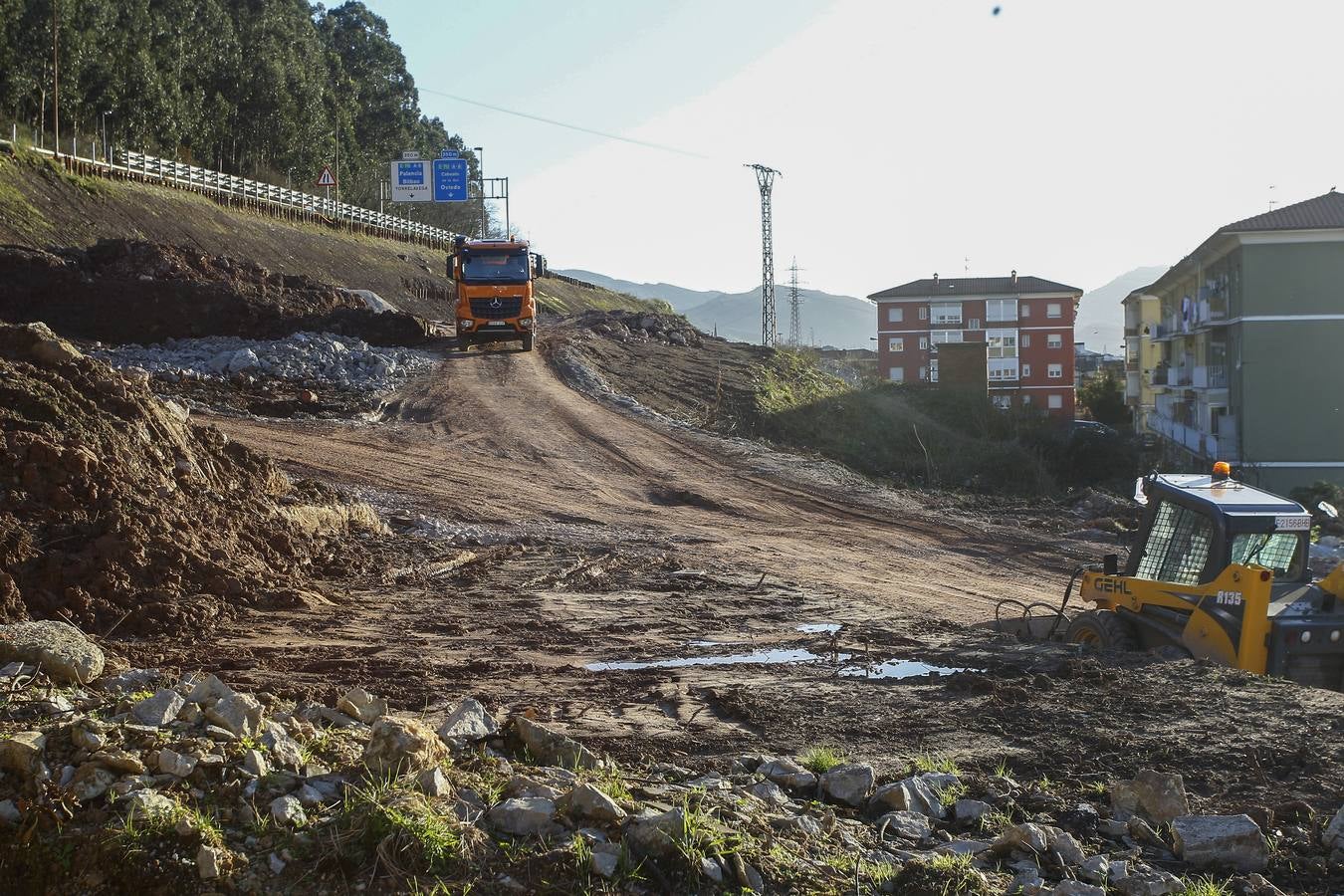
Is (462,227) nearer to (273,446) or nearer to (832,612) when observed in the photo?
(273,446)

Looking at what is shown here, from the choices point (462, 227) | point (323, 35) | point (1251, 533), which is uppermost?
point (323, 35)

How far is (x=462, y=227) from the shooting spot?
327 ft

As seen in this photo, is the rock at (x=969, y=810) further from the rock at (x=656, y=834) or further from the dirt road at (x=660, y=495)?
the dirt road at (x=660, y=495)

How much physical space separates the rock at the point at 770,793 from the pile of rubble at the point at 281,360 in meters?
21.7

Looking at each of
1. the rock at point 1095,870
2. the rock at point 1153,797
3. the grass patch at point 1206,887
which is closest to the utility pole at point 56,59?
the rock at point 1153,797

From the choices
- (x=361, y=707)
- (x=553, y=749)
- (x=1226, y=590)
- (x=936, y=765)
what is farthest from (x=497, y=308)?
(x=553, y=749)

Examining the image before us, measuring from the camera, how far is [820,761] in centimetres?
725

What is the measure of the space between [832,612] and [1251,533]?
15.3ft

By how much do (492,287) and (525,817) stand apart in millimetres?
28203

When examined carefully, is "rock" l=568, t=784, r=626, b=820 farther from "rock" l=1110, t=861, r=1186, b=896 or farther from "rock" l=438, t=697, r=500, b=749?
"rock" l=1110, t=861, r=1186, b=896

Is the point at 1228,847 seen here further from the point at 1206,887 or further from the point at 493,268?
the point at 493,268

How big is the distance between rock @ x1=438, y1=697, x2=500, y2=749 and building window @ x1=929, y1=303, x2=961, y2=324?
7803 cm

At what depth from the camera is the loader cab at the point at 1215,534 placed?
999 centimetres

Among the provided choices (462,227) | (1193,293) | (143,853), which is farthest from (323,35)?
(143,853)
